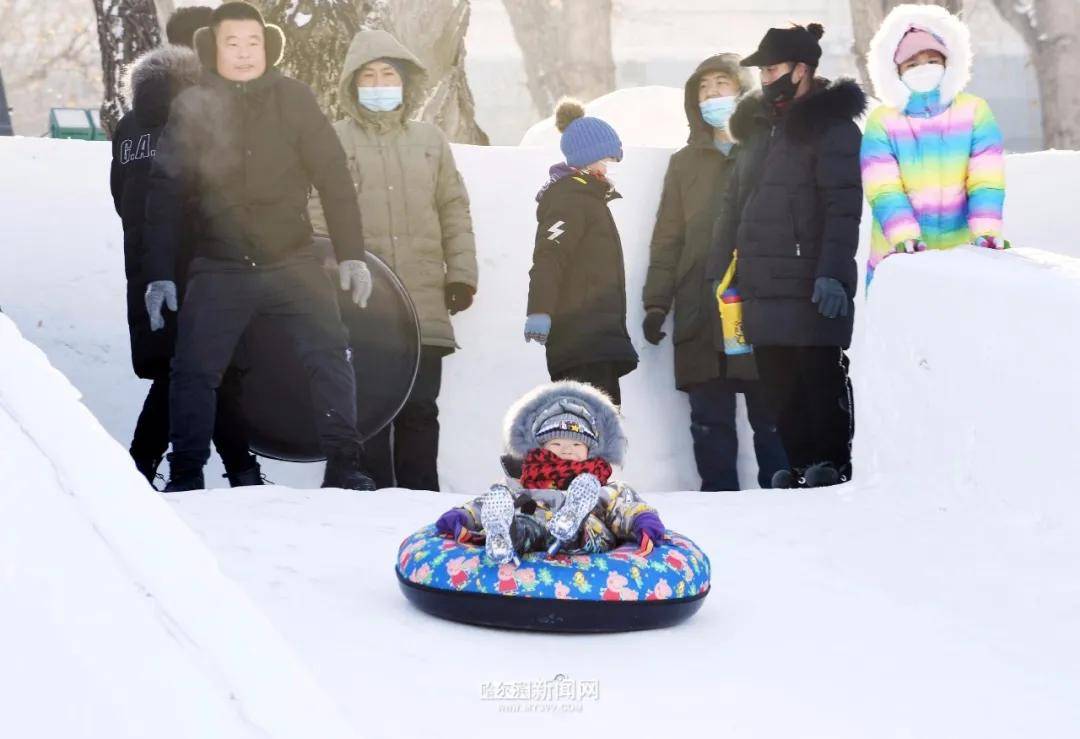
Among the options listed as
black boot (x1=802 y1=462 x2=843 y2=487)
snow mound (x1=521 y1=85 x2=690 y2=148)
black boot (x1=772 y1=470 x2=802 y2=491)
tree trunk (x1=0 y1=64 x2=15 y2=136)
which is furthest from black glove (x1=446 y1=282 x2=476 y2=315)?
snow mound (x1=521 y1=85 x2=690 y2=148)

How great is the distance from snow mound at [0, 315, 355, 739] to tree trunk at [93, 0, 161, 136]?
6.60m

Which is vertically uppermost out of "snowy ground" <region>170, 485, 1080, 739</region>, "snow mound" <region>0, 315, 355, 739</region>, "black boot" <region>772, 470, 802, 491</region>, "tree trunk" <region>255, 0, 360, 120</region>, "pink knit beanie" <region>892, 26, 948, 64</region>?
"tree trunk" <region>255, 0, 360, 120</region>

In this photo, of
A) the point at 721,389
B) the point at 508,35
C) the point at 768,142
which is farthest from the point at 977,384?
the point at 508,35

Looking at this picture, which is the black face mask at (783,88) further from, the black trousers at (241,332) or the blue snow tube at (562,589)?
the blue snow tube at (562,589)

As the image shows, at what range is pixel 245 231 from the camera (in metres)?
6.25

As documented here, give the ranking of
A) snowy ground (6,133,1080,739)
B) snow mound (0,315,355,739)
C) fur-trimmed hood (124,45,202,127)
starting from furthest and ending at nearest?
fur-trimmed hood (124,45,202,127)
snowy ground (6,133,1080,739)
snow mound (0,315,355,739)

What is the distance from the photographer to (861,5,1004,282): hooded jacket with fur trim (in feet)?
20.3

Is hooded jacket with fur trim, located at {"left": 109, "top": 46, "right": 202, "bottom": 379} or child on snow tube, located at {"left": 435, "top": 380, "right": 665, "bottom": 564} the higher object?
hooded jacket with fur trim, located at {"left": 109, "top": 46, "right": 202, "bottom": 379}

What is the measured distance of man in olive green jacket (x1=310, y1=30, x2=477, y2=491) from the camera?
7.10 m

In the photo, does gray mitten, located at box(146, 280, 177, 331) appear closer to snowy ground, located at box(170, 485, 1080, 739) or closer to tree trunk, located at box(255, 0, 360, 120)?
snowy ground, located at box(170, 485, 1080, 739)

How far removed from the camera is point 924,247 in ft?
20.9

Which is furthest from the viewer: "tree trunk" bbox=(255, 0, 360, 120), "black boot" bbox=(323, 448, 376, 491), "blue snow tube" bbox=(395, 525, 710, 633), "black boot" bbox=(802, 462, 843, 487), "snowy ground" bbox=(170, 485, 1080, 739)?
"tree trunk" bbox=(255, 0, 360, 120)

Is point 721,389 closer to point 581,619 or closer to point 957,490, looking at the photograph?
point 957,490

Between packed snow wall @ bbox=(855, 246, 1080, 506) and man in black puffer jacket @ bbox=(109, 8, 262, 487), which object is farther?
man in black puffer jacket @ bbox=(109, 8, 262, 487)
